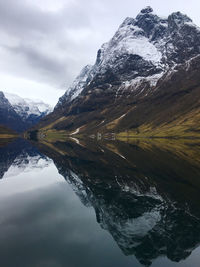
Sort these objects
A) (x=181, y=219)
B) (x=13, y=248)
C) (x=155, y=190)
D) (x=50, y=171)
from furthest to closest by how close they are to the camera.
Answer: (x=50, y=171) → (x=155, y=190) → (x=181, y=219) → (x=13, y=248)

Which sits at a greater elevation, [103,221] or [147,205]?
[103,221]

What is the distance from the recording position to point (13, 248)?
2605 cm

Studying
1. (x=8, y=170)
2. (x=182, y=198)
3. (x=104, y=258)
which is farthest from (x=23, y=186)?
(x=104, y=258)

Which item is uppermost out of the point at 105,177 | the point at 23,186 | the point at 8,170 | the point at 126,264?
the point at 8,170

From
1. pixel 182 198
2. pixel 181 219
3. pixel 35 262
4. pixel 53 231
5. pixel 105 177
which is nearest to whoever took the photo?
pixel 35 262

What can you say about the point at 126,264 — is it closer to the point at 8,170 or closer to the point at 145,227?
the point at 145,227

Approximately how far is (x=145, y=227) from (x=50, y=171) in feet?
165

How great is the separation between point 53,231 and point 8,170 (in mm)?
55239

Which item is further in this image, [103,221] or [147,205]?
[147,205]

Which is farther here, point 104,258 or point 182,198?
point 182,198

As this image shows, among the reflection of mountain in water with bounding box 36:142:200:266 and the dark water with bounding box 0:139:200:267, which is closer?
the dark water with bounding box 0:139:200:267

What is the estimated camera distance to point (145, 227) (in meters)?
31.9

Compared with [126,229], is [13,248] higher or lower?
higher

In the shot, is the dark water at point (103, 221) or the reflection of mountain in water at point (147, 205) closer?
the dark water at point (103, 221)
